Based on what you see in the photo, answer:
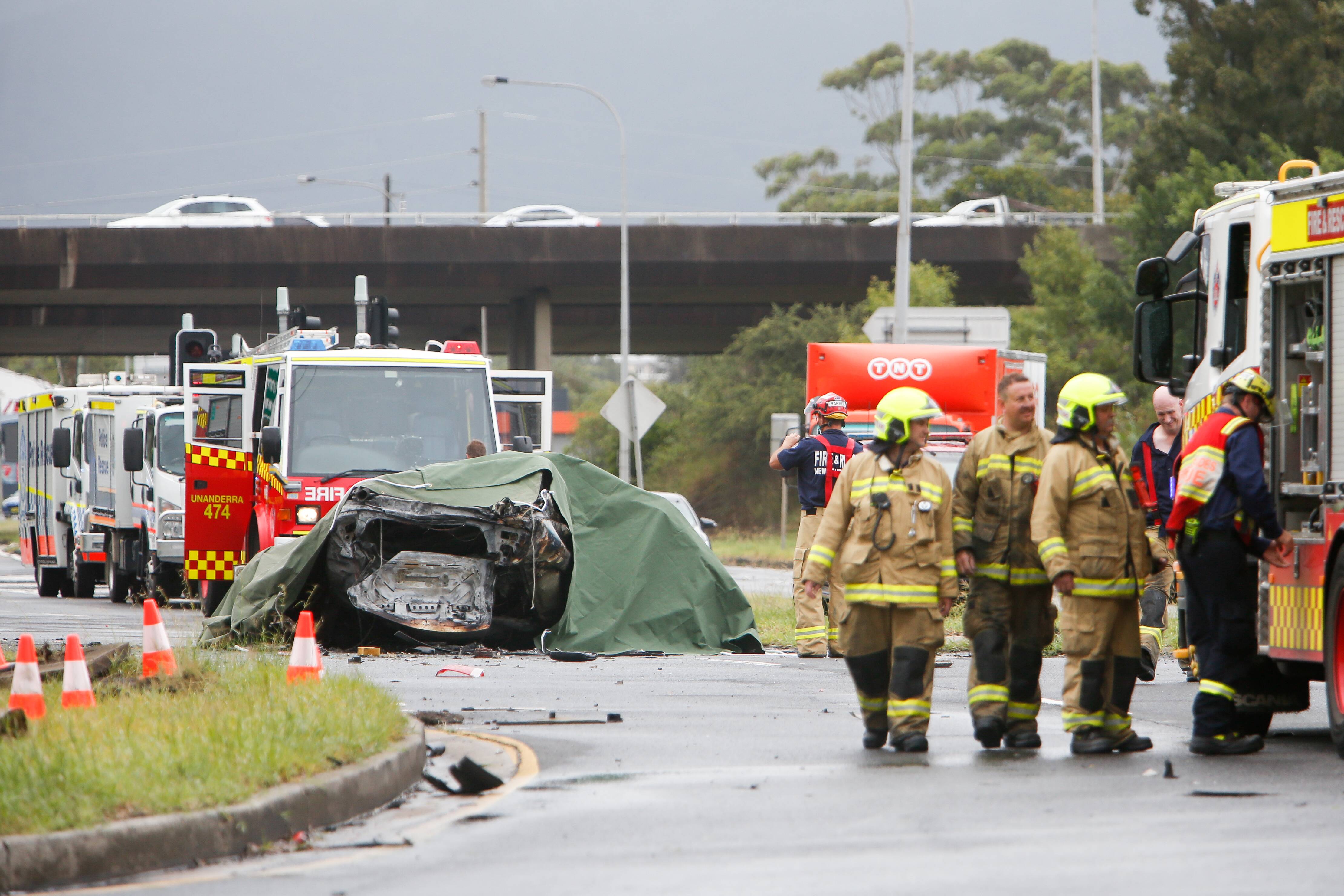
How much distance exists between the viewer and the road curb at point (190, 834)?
6.02 metres

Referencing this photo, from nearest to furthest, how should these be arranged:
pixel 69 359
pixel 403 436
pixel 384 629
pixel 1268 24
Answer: pixel 384 629, pixel 403 436, pixel 1268 24, pixel 69 359

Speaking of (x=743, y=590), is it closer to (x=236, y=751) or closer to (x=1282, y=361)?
(x=1282, y=361)

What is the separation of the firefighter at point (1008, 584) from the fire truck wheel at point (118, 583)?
53.0 feet

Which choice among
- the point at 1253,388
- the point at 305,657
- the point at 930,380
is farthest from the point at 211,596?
the point at 1253,388

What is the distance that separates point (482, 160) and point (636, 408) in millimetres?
41266

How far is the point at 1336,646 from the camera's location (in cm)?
862

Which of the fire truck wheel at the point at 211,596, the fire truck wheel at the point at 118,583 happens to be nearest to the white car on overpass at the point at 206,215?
the fire truck wheel at the point at 118,583

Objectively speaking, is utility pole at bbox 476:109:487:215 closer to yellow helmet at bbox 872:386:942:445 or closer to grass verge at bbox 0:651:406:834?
grass verge at bbox 0:651:406:834

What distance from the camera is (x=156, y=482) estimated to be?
21.2 metres

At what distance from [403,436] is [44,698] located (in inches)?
308

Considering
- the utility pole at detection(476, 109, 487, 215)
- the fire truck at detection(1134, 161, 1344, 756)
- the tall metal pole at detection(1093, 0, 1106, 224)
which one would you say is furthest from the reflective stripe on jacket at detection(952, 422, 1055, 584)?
the utility pole at detection(476, 109, 487, 215)

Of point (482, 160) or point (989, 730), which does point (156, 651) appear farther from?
point (482, 160)

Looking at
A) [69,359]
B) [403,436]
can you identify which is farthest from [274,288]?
[69,359]

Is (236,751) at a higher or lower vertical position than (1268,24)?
A: lower
